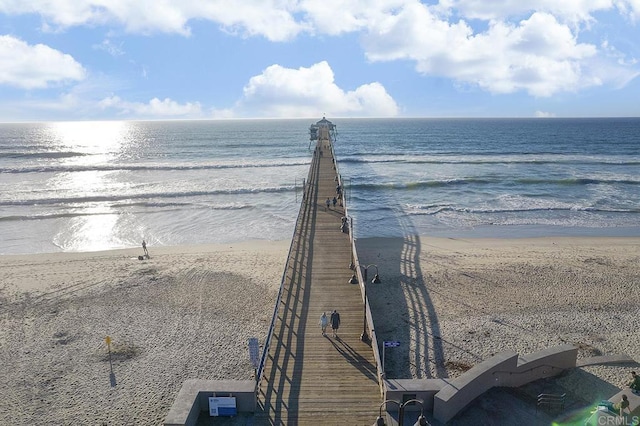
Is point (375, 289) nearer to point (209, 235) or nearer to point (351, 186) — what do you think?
point (209, 235)

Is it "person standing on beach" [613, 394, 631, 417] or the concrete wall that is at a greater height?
the concrete wall

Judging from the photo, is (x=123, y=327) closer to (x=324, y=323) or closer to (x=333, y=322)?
(x=324, y=323)

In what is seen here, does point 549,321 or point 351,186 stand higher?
point 351,186

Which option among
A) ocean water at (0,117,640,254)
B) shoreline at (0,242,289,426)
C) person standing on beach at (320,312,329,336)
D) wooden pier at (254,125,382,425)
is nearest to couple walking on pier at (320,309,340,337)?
person standing on beach at (320,312,329,336)

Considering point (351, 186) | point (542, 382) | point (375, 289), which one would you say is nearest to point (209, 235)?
point (375, 289)

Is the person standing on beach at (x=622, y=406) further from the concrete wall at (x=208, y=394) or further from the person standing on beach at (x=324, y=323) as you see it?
the concrete wall at (x=208, y=394)

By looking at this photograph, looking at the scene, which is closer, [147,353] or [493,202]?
[147,353]

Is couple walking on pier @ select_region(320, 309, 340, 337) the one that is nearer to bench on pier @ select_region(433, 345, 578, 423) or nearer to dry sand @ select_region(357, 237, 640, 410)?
dry sand @ select_region(357, 237, 640, 410)
